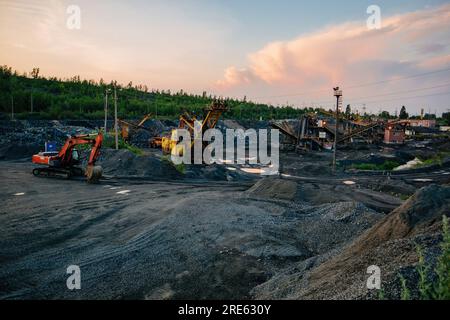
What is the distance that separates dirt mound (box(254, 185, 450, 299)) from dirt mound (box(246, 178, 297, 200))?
7.81 meters

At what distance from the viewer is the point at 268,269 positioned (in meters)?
7.85

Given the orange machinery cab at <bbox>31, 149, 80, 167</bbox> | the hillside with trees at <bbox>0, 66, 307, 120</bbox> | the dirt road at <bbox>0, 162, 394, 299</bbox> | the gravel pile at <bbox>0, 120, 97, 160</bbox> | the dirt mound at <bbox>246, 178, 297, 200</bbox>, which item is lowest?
the dirt road at <bbox>0, 162, 394, 299</bbox>

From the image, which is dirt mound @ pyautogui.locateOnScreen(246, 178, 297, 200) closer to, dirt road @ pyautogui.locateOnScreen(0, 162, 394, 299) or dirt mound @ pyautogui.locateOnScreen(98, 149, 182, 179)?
dirt road @ pyautogui.locateOnScreen(0, 162, 394, 299)

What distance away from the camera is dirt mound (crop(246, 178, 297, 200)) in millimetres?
16156

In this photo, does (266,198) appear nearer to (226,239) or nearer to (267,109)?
(226,239)

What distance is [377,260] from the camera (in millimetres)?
5859

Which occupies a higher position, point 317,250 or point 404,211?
point 404,211

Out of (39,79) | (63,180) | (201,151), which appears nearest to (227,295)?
(63,180)

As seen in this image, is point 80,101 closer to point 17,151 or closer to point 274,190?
point 17,151

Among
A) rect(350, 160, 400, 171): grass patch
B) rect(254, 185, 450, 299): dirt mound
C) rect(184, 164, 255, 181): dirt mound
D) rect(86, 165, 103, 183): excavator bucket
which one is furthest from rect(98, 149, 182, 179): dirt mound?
rect(350, 160, 400, 171): grass patch

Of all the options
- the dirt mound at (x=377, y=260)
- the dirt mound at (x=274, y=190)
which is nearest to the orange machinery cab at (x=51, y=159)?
the dirt mound at (x=274, y=190)

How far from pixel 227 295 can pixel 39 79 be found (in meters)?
89.3

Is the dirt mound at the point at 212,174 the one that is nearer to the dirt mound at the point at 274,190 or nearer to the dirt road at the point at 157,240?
the dirt mound at the point at 274,190
